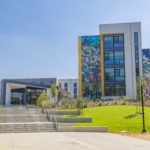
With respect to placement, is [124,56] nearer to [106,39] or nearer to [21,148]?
[106,39]

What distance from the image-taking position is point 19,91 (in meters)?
76.4

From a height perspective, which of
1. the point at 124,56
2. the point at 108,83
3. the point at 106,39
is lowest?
the point at 108,83

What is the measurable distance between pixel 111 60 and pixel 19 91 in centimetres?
2659

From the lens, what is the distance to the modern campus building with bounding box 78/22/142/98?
80500 mm

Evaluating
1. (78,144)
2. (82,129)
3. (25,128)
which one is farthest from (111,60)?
(78,144)

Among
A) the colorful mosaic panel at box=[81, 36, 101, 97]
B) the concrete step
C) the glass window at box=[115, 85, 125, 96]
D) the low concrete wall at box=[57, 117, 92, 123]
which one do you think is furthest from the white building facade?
the concrete step

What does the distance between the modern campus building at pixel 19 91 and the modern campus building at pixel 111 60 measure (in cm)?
1397

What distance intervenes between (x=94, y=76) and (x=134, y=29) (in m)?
17.3

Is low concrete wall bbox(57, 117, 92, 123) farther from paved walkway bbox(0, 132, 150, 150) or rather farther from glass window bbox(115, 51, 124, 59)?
glass window bbox(115, 51, 124, 59)

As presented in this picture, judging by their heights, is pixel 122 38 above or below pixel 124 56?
above

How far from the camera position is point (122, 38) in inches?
3246

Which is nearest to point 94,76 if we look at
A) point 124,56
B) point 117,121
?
point 124,56

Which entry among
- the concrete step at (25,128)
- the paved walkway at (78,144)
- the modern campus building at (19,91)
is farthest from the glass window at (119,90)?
the paved walkway at (78,144)

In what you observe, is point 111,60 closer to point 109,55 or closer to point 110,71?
point 109,55
